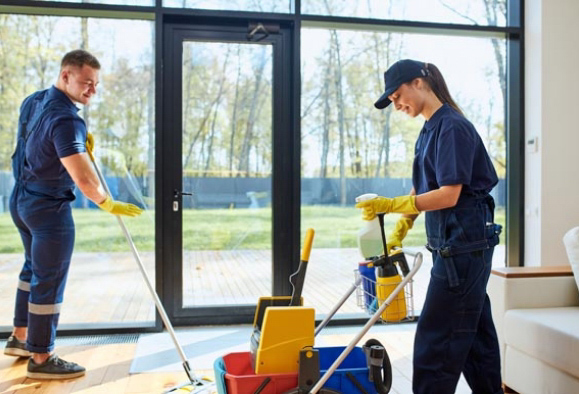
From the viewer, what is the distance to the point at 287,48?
4.00 metres

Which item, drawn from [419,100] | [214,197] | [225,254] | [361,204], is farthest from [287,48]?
[361,204]

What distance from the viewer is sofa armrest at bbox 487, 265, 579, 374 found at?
8.88 ft

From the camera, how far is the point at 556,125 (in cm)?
399

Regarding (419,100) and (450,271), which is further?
(419,100)

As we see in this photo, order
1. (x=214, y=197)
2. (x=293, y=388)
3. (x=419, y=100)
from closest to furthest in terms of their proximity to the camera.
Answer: (x=293, y=388), (x=419, y=100), (x=214, y=197)

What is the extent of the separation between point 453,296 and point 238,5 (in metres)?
2.63

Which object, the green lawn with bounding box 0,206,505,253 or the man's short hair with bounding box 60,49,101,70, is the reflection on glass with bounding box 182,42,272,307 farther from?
the man's short hair with bounding box 60,49,101,70

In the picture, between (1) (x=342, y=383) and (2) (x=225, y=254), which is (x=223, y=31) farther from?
(1) (x=342, y=383)

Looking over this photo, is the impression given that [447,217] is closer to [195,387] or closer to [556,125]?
[195,387]

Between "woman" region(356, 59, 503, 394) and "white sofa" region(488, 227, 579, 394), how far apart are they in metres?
0.43

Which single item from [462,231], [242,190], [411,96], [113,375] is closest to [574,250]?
[462,231]

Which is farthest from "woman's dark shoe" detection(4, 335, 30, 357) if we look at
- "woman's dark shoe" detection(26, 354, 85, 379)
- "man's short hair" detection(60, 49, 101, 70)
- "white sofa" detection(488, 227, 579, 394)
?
"white sofa" detection(488, 227, 579, 394)

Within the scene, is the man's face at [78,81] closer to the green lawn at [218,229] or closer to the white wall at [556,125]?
→ the green lawn at [218,229]

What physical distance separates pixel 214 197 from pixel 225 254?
41 cm
